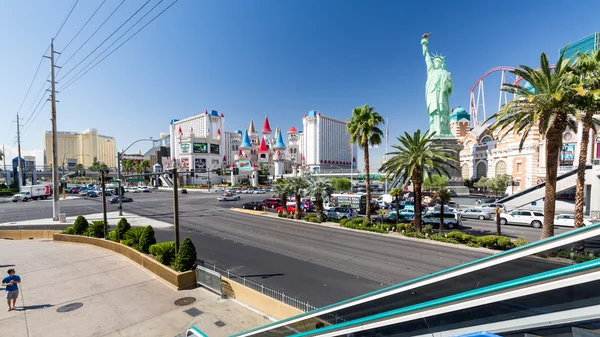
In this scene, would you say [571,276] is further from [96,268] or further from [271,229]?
[271,229]

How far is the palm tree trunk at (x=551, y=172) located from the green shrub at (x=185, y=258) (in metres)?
19.2

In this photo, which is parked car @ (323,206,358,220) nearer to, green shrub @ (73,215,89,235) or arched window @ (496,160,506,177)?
green shrub @ (73,215,89,235)

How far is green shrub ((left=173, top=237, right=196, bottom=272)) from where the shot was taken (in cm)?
1176

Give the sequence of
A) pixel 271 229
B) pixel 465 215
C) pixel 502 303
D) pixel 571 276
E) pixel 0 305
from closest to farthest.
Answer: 1. pixel 571 276
2. pixel 502 303
3. pixel 0 305
4. pixel 271 229
5. pixel 465 215

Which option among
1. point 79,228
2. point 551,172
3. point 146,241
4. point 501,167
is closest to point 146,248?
point 146,241

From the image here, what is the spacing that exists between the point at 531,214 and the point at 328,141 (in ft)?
412

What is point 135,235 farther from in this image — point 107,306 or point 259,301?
point 259,301

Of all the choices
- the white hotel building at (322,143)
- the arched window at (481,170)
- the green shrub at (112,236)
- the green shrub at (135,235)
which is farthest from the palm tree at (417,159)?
the white hotel building at (322,143)

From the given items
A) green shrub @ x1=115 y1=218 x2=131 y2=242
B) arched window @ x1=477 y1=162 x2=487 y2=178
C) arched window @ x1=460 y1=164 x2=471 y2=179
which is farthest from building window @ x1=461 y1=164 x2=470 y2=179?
green shrub @ x1=115 y1=218 x2=131 y2=242

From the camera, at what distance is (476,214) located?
29.9 m

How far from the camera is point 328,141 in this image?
14888 cm

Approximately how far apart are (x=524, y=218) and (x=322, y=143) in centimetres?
11865

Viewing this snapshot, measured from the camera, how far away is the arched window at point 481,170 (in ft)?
199

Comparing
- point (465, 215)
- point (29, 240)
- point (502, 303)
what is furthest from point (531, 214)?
point (29, 240)
